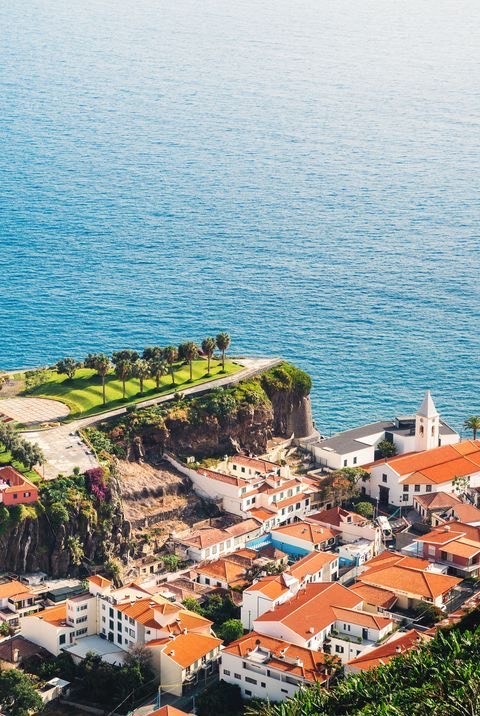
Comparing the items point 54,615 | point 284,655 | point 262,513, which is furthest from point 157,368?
point 284,655

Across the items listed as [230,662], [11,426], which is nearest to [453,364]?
[11,426]

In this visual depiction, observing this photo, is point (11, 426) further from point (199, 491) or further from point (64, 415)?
point (199, 491)

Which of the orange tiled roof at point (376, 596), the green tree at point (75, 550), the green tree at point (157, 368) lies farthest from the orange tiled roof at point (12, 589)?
the green tree at point (157, 368)

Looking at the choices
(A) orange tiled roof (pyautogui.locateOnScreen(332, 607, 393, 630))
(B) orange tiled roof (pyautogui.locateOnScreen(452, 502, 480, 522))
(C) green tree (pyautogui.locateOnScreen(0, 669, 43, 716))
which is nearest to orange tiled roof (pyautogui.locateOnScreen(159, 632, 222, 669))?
(A) orange tiled roof (pyautogui.locateOnScreen(332, 607, 393, 630))

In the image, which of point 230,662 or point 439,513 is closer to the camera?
point 230,662

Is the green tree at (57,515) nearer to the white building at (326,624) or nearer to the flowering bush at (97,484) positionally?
the flowering bush at (97,484)

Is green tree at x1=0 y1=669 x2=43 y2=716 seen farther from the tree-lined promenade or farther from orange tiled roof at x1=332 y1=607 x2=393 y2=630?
the tree-lined promenade

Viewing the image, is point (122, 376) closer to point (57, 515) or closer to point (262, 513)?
point (262, 513)
